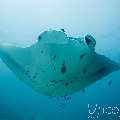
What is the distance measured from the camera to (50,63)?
138 inches

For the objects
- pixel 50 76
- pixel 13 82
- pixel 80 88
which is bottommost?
pixel 13 82

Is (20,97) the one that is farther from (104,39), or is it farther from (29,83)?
(29,83)

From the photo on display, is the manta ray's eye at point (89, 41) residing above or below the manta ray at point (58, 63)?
above

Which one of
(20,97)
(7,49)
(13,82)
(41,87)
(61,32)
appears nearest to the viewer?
(61,32)

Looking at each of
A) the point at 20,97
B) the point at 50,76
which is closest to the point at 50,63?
the point at 50,76

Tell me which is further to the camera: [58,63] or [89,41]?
[89,41]

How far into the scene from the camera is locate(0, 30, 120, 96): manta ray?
342cm

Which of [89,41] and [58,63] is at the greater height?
[89,41]

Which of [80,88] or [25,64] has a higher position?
[25,64]

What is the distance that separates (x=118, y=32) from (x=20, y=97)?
25643mm

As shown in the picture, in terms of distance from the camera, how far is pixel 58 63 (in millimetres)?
3424

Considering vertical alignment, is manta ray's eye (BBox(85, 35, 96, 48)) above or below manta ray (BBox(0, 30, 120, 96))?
above

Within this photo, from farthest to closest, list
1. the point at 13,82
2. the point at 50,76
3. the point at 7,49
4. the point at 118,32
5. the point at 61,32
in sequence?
the point at 13,82 → the point at 118,32 → the point at 7,49 → the point at 50,76 → the point at 61,32

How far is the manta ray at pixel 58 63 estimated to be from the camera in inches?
135
